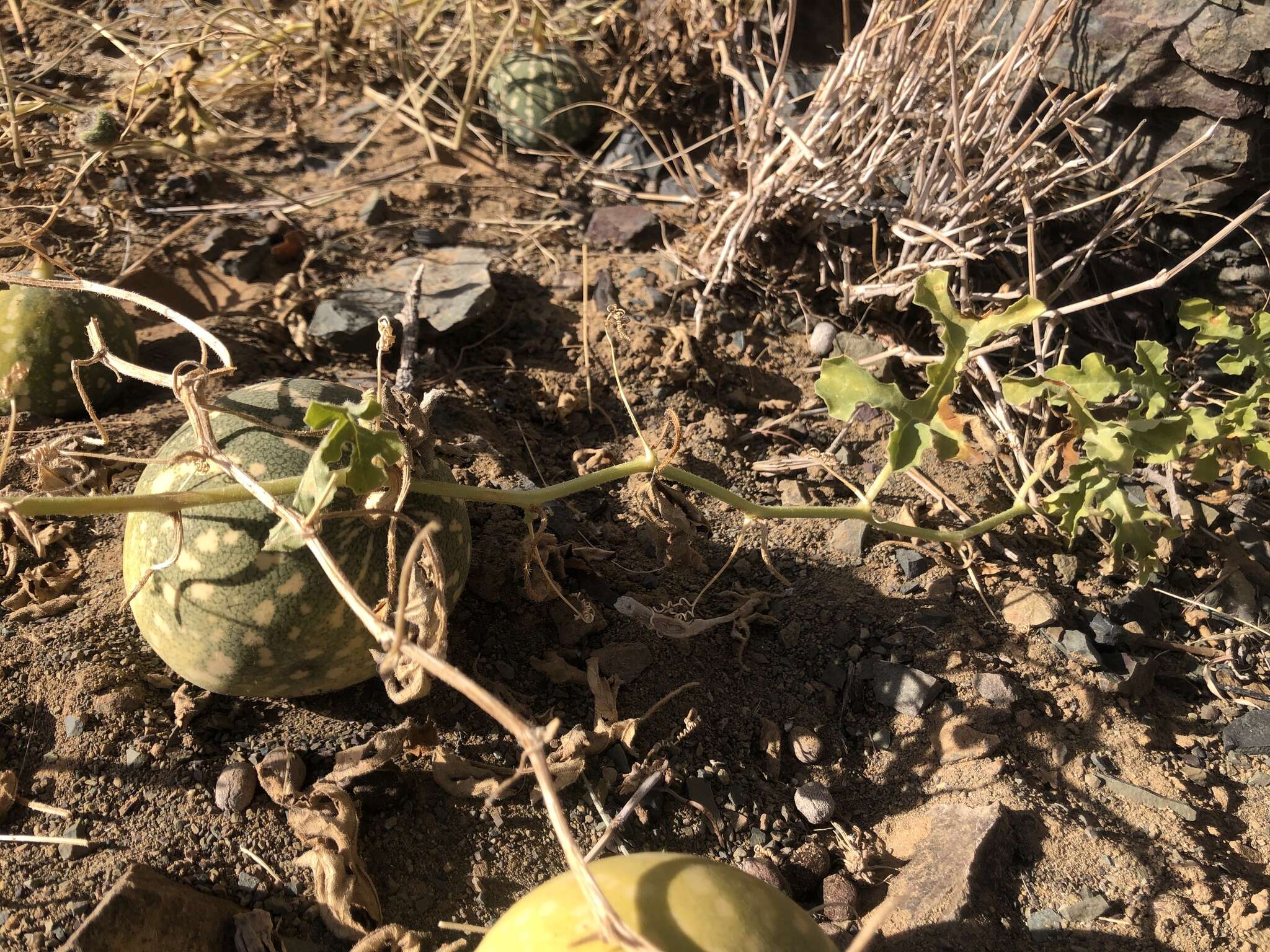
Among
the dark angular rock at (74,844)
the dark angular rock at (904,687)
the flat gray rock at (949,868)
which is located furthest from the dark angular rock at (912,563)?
the dark angular rock at (74,844)

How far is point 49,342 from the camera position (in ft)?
8.82

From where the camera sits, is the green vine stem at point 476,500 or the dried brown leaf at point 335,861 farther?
the dried brown leaf at point 335,861

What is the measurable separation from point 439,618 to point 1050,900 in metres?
1.39

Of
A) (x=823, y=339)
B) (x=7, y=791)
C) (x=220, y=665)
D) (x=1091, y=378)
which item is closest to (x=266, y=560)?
(x=220, y=665)

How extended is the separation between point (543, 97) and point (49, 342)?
2.22 metres

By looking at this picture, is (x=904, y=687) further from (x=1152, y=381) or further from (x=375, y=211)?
(x=375, y=211)

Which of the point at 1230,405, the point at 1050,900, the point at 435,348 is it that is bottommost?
the point at 1050,900

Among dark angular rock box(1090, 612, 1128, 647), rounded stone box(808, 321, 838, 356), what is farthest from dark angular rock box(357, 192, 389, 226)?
dark angular rock box(1090, 612, 1128, 647)

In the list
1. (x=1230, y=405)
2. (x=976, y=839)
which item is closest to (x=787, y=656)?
(x=976, y=839)

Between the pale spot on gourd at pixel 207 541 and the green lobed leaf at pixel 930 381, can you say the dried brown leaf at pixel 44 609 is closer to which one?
the pale spot on gourd at pixel 207 541

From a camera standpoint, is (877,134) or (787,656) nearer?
(787,656)

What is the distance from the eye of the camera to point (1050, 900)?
2.08 meters

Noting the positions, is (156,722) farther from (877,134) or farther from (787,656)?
(877,134)

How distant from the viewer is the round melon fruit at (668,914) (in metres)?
1.42
